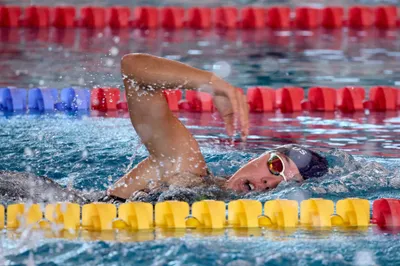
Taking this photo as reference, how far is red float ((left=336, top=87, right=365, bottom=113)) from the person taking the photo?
23.4 feet

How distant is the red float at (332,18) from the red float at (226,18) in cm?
119

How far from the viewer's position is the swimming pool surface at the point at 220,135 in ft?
10.5

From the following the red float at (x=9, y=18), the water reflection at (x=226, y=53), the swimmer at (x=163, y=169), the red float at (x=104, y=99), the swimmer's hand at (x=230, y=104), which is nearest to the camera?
the swimmer's hand at (x=230, y=104)

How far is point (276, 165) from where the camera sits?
3859 mm

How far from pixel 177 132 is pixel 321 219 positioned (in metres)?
0.77

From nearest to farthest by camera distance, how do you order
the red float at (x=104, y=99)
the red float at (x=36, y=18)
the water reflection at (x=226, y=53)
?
the red float at (x=104, y=99)
the water reflection at (x=226, y=53)
the red float at (x=36, y=18)

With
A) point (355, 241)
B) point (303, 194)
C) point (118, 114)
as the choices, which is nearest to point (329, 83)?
point (118, 114)

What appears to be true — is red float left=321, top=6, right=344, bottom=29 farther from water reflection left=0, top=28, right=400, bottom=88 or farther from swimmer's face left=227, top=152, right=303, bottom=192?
swimmer's face left=227, top=152, right=303, bottom=192

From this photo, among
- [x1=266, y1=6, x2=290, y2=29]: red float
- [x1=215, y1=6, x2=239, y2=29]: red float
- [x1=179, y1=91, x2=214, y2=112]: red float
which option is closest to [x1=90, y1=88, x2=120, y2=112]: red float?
[x1=179, y1=91, x2=214, y2=112]: red float

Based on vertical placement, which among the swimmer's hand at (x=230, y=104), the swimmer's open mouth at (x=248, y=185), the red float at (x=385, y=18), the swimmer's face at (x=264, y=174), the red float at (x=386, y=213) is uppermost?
the red float at (x=385, y=18)

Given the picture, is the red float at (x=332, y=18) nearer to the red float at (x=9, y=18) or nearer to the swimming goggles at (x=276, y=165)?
the red float at (x=9, y=18)

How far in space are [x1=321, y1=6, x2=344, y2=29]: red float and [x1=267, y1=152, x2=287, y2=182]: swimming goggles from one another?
7.52m

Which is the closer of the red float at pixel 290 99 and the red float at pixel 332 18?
the red float at pixel 290 99

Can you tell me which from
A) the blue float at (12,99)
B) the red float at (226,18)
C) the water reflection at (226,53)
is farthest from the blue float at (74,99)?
the red float at (226,18)
